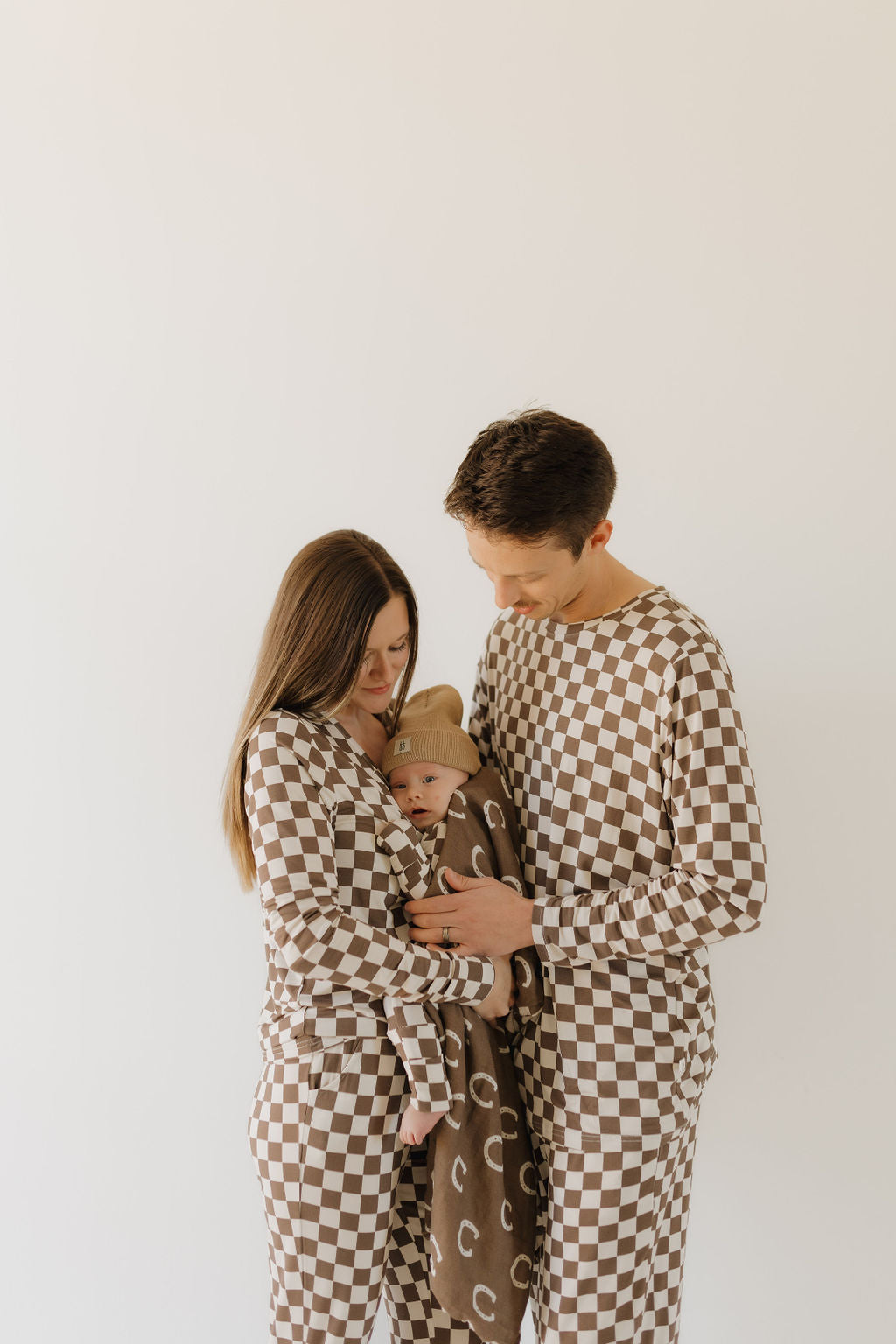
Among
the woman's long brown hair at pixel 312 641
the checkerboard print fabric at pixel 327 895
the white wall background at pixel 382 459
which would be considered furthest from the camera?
the white wall background at pixel 382 459

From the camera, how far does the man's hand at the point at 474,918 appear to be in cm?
145

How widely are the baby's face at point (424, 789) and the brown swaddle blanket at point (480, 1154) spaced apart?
0.02m

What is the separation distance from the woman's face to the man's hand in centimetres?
29

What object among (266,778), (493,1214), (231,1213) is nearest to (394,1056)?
(493,1214)

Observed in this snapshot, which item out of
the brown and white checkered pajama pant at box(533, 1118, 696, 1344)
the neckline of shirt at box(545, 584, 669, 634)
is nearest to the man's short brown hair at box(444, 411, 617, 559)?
the neckline of shirt at box(545, 584, 669, 634)

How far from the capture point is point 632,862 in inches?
59.8

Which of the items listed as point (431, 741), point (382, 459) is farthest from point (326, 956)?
point (382, 459)

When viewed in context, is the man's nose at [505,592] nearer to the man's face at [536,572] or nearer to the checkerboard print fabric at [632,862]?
the man's face at [536,572]

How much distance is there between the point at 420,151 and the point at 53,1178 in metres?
2.25

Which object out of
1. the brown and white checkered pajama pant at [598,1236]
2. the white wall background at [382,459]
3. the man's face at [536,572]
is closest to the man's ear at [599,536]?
the man's face at [536,572]

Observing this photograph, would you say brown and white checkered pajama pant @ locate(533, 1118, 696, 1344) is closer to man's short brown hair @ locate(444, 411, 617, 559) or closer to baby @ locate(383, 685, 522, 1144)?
baby @ locate(383, 685, 522, 1144)

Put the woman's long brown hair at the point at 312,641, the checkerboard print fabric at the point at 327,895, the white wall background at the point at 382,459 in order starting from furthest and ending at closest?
1. the white wall background at the point at 382,459
2. the woman's long brown hair at the point at 312,641
3. the checkerboard print fabric at the point at 327,895

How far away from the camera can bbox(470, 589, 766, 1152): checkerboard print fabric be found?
4.61 feet

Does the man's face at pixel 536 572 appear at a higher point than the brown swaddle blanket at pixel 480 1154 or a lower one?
higher
